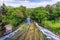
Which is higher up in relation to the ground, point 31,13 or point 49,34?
point 31,13

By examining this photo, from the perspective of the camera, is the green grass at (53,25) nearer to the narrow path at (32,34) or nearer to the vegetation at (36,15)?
the vegetation at (36,15)

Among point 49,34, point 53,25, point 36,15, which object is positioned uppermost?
point 36,15

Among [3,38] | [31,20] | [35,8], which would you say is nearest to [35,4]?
[35,8]

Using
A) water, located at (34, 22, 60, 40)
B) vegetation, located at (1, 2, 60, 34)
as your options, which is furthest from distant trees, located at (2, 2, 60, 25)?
water, located at (34, 22, 60, 40)

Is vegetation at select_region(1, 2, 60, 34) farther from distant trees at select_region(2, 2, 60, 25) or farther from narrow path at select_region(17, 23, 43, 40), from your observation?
narrow path at select_region(17, 23, 43, 40)

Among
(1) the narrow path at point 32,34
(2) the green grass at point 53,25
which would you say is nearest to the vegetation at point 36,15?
(2) the green grass at point 53,25

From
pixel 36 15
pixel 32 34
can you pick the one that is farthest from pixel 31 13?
pixel 32 34

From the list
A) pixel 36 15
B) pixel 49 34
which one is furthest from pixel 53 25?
pixel 36 15

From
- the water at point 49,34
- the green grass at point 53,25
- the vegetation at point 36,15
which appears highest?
the vegetation at point 36,15

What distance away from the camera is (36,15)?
231 centimetres

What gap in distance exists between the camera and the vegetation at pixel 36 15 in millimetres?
2307

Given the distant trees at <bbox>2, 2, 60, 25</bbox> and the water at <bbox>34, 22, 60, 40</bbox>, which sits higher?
the distant trees at <bbox>2, 2, 60, 25</bbox>

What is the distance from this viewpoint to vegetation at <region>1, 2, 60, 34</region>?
2.31 meters

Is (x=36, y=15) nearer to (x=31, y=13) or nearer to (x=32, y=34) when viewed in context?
(x=31, y=13)
